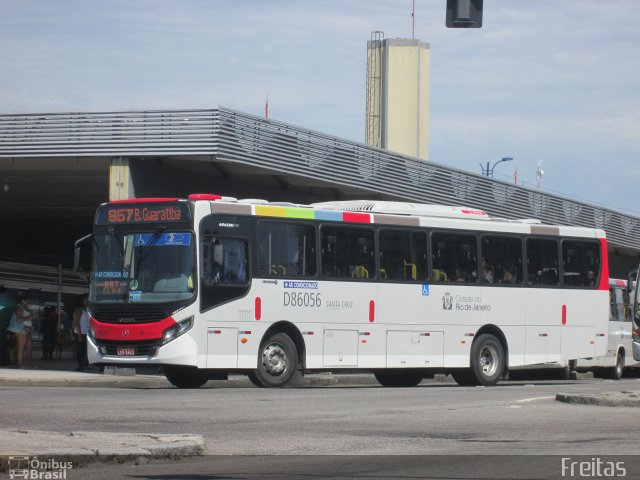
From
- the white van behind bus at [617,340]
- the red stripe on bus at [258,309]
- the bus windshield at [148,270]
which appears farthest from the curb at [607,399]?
the white van behind bus at [617,340]

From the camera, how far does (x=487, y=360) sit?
25344 millimetres

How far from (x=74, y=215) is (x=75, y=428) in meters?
38.8

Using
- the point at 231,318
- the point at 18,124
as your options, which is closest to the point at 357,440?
the point at 231,318

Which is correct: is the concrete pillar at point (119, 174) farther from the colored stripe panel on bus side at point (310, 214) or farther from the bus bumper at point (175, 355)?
the bus bumper at point (175, 355)

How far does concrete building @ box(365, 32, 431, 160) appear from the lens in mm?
86000

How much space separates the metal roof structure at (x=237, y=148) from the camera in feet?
94.4

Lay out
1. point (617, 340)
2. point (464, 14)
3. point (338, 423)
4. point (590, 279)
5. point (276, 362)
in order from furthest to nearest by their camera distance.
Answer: point (617, 340), point (590, 279), point (276, 362), point (464, 14), point (338, 423)

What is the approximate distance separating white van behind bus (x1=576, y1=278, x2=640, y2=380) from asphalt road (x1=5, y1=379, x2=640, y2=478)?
1596cm

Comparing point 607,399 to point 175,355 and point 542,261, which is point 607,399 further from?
point 542,261

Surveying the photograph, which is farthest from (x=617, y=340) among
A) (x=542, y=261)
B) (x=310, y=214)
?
(x=310, y=214)

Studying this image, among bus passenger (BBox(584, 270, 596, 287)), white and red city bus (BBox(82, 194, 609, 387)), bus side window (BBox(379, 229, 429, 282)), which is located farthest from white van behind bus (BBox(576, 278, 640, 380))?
bus side window (BBox(379, 229, 429, 282))

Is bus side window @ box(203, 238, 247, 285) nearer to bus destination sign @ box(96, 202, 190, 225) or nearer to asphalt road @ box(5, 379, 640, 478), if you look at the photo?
bus destination sign @ box(96, 202, 190, 225)

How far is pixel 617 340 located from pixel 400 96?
175 feet

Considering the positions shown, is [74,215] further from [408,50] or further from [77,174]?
[408,50]
